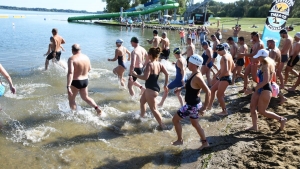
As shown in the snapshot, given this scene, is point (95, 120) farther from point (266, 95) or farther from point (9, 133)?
point (266, 95)

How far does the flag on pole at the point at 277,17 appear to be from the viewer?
920 cm

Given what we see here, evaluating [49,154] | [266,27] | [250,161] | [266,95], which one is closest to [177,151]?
[250,161]

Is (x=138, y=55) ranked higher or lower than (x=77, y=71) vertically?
higher

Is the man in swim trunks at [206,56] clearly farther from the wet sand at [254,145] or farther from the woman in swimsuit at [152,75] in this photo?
the woman in swimsuit at [152,75]

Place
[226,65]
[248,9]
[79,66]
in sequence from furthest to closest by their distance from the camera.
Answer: [248,9] → [226,65] → [79,66]

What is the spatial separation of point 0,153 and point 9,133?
810 mm

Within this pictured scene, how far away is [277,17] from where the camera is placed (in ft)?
31.1

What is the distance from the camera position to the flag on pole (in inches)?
362

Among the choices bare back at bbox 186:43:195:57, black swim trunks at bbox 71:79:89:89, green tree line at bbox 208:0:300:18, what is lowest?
black swim trunks at bbox 71:79:89:89

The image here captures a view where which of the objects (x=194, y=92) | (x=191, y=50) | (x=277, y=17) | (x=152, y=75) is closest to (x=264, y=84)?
(x=194, y=92)

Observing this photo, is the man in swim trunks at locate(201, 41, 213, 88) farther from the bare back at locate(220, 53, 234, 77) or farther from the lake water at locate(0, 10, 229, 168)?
the bare back at locate(220, 53, 234, 77)

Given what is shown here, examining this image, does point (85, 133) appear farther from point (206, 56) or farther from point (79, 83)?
point (206, 56)

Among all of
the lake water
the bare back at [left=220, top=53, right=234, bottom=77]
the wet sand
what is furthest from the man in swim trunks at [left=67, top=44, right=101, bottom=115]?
the bare back at [left=220, top=53, right=234, bottom=77]

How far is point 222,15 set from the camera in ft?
274
